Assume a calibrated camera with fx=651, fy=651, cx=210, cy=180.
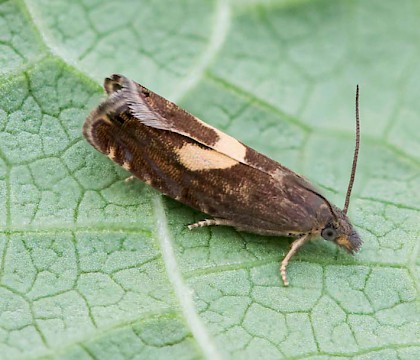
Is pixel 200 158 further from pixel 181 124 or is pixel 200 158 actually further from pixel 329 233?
pixel 329 233

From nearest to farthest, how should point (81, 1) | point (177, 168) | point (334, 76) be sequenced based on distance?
point (177, 168) < point (81, 1) < point (334, 76)

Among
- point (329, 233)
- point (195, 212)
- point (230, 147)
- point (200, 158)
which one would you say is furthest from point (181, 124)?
point (329, 233)

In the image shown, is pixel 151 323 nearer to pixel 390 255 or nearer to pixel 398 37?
pixel 390 255

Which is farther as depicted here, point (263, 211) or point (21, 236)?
point (263, 211)

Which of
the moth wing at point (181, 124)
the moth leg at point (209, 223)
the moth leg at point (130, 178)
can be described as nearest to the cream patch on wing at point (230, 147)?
the moth wing at point (181, 124)

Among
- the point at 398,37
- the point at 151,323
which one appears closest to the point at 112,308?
the point at 151,323

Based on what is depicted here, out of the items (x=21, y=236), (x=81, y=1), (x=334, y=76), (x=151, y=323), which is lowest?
(x=151, y=323)

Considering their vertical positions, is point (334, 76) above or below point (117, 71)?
above
